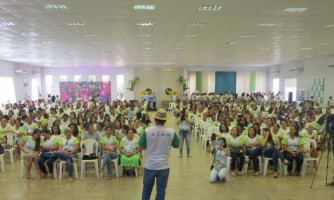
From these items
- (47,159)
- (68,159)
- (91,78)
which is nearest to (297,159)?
(68,159)

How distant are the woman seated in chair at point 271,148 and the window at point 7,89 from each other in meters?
16.8

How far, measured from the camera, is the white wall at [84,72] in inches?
962

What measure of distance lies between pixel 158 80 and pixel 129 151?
17999 millimetres

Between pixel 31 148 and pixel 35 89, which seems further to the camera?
pixel 35 89

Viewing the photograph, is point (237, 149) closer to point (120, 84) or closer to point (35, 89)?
point (120, 84)

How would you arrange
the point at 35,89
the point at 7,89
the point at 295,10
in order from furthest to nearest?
the point at 35,89 < the point at 7,89 < the point at 295,10

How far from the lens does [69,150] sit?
564 centimetres

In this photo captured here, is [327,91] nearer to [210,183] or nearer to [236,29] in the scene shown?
[236,29]

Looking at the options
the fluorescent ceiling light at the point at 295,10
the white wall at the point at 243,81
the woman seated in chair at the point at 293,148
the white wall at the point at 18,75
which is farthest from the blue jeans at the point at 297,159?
the white wall at the point at 243,81

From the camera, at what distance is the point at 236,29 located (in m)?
7.82

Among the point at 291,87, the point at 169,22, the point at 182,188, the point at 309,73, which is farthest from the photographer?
the point at 291,87

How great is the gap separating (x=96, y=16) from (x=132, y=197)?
4.30 meters

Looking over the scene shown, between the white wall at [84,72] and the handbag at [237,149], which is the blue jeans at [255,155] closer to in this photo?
the handbag at [237,149]

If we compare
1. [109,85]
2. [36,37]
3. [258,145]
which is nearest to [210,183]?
[258,145]
